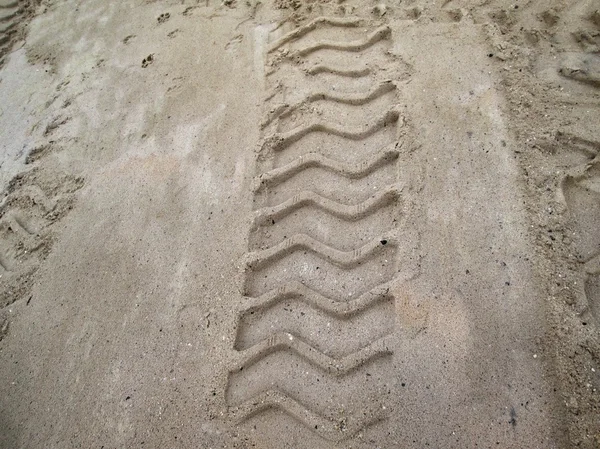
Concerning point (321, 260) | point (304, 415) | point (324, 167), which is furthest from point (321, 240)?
point (304, 415)

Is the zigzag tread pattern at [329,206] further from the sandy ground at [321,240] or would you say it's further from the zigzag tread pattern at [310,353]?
the zigzag tread pattern at [310,353]

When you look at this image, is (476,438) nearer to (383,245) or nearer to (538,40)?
(383,245)

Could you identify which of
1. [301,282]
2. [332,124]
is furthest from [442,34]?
[301,282]

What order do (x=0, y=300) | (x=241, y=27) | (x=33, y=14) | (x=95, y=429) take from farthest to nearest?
(x=33, y=14) → (x=241, y=27) → (x=0, y=300) → (x=95, y=429)

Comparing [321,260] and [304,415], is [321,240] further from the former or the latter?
[304,415]

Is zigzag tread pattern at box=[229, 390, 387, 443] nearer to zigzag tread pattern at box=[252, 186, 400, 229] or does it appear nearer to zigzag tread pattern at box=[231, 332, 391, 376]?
zigzag tread pattern at box=[231, 332, 391, 376]

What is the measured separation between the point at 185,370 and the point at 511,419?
1193 mm

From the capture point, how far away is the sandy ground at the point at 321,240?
1.49m

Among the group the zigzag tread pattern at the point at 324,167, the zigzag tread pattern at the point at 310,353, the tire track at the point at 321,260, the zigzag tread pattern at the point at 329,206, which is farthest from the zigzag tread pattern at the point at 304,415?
the zigzag tread pattern at the point at 324,167

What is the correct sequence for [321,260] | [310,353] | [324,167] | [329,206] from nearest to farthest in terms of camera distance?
[310,353], [321,260], [329,206], [324,167]

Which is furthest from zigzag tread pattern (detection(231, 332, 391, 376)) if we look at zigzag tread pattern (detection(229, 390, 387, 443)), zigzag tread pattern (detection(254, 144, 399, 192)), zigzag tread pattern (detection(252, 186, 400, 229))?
zigzag tread pattern (detection(254, 144, 399, 192))

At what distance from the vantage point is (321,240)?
1907 mm

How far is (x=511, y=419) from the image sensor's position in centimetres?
136

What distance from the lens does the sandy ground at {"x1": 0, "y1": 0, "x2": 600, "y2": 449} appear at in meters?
1.49
